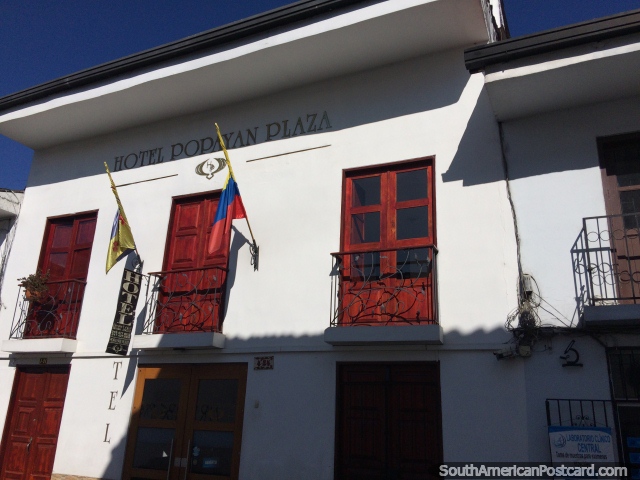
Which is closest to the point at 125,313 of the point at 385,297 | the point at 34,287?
the point at 34,287

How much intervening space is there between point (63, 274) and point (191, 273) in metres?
2.77

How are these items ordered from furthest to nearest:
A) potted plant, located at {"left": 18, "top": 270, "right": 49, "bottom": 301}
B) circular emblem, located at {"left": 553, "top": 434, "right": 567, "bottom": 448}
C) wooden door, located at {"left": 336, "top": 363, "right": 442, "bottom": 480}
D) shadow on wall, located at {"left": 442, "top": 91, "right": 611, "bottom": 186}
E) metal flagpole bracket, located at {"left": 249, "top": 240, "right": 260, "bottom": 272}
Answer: potted plant, located at {"left": 18, "top": 270, "right": 49, "bottom": 301} → metal flagpole bracket, located at {"left": 249, "top": 240, "right": 260, "bottom": 272} → shadow on wall, located at {"left": 442, "top": 91, "right": 611, "bottom": 186} → wooden door, located at {"left": 336, "top": 363, "right": 442, "bottom": 480} → circular emblem, located at {"left": 553, "top": 434, "right": 567, "bottom": 448}

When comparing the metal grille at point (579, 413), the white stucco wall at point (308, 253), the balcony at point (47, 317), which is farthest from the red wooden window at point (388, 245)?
the balcony at point (47, 317)

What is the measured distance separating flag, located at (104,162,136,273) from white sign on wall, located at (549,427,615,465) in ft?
21.5

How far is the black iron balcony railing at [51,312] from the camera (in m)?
9.59

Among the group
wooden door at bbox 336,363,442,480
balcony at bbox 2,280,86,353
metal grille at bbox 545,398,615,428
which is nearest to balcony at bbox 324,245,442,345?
wooden door at bbox 336,363,442,480

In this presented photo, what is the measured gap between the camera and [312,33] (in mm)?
8047

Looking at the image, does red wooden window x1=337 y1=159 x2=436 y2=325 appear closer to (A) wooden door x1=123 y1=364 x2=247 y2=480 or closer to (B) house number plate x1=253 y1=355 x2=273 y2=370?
(B) house number plate x1=253 y1=355 x2=273 y2=370

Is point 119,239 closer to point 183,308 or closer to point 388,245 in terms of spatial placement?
point 183,308

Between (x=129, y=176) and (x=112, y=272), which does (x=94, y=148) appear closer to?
(x=129, y=176)

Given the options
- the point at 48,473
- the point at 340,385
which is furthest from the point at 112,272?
the point at 340,385

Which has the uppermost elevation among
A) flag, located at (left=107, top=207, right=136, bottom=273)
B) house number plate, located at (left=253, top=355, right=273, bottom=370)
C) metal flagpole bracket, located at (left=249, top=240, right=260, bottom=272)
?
flag, located at (left=107, top=207, right=136, bottom=273)

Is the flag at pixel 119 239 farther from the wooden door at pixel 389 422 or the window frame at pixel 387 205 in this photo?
the wooden door at pixel 389 422

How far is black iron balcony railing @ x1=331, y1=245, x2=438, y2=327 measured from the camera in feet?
24.0
